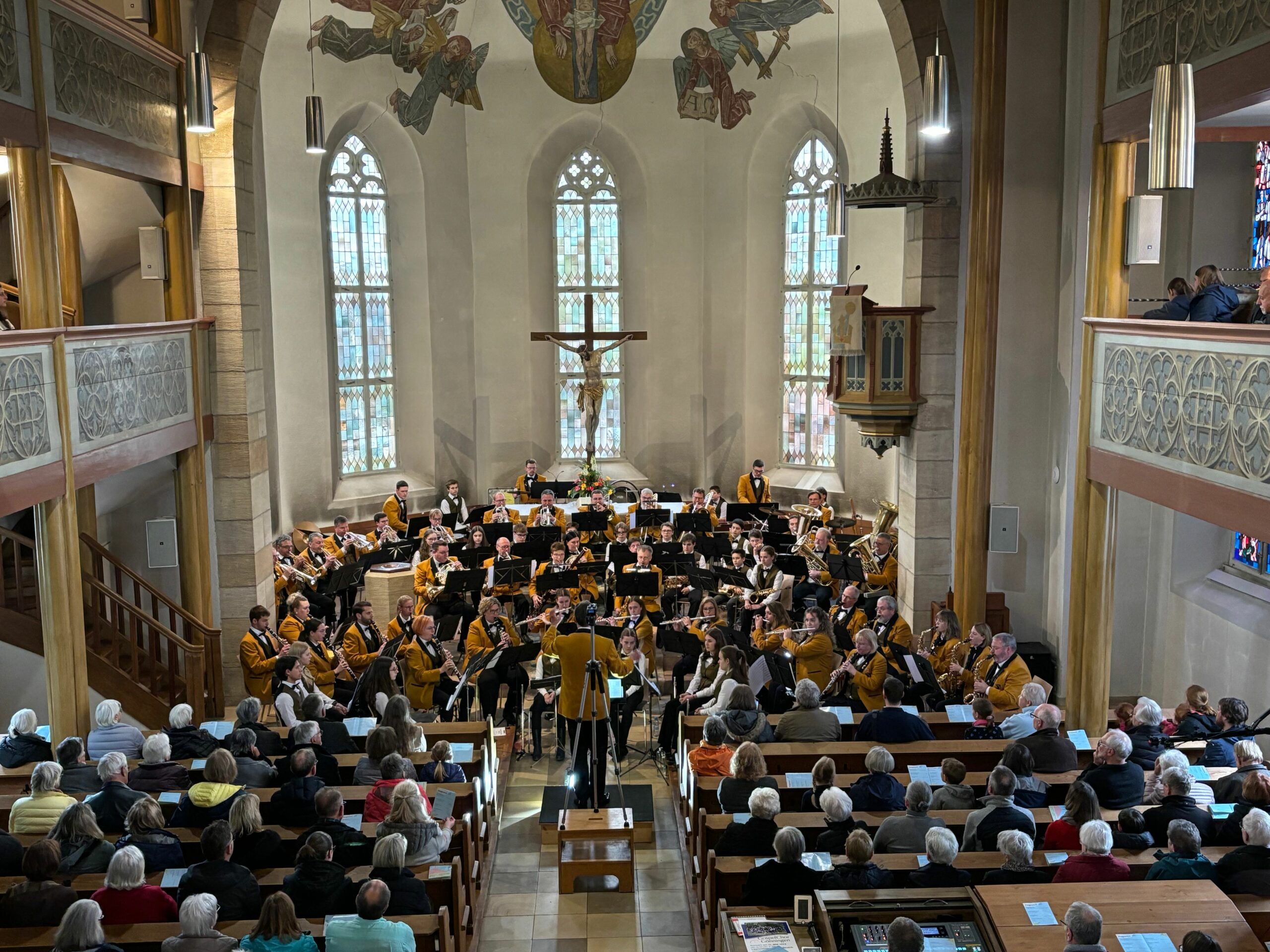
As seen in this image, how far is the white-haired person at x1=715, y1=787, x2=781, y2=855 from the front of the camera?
743cm

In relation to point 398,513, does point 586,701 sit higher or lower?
lower

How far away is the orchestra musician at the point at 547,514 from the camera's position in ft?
54.0

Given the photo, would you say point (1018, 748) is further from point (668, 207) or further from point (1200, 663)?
point (668, 207)

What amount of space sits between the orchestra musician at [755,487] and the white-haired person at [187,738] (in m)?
11.1

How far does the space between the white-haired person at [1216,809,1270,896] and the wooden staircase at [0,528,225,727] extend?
30.7ft

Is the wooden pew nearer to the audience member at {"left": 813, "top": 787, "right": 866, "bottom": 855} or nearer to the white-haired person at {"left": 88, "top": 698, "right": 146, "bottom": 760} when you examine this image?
the audience member at {"left": 813, "top": 787, "right": 866, "bottom": 855}

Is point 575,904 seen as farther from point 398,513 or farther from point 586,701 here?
point 398,513

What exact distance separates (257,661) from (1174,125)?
29.9 feet

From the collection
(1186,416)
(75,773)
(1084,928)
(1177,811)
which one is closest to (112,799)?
(75,773)

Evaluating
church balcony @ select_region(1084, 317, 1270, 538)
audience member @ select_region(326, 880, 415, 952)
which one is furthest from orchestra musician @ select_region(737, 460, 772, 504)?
audience member @ select_region(326, 880, 415, 952)

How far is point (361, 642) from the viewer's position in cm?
1184

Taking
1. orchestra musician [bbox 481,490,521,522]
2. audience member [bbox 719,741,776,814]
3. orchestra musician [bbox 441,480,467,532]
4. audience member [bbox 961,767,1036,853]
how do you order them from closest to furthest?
audience member [bbox 961,767,1036,853] < audience member [bbox 719,741,776,814] < orchestra musician [bbox 481,490,521,522] < orchestra musician [bbox 441,480,467,532]

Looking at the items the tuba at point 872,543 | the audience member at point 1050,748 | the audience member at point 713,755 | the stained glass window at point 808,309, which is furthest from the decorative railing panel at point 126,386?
the stained glass window at point 808,309

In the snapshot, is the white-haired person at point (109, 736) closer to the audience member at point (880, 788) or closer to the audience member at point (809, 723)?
the audience member at point (809, 723)
